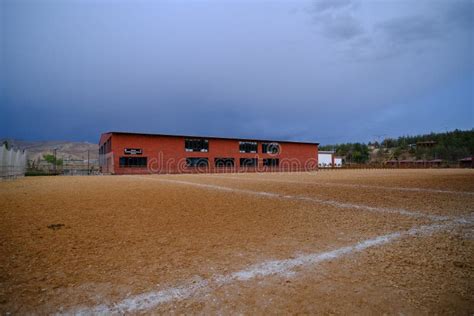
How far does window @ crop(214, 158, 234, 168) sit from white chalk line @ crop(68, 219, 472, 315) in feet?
138

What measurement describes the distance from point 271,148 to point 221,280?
49.7 meters

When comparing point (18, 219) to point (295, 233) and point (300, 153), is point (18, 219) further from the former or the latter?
point (300, 153)

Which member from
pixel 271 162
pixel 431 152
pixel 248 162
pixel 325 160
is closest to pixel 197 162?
pixel 248 162

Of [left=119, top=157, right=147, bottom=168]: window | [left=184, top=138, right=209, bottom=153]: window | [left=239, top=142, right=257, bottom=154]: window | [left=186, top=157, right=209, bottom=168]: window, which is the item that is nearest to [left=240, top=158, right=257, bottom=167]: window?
[left=239, top=142, right=257, bottom=154]: window

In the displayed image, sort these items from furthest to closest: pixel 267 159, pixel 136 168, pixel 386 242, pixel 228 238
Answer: pixel 267 159 < pixel 136 168 < pixel 228 238 < pixel 386 242

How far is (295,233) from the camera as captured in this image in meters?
6.14

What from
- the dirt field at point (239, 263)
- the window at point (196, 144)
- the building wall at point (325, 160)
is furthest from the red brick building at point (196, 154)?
the dirt field at point (239, 263)

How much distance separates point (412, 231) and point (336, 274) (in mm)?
3437

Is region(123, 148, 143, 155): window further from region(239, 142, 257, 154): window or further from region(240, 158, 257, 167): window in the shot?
region(240, 158, 257, 167): window

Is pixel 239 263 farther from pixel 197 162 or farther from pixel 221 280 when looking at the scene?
pixel 197 162

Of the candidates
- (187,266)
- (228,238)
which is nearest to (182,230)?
(228,238)

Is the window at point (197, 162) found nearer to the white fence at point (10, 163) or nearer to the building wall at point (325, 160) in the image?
the white fence at point (10, 163)

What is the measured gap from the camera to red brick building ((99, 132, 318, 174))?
40.2 meters

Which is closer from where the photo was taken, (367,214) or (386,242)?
(386,242)
